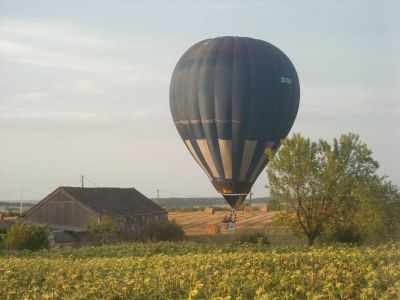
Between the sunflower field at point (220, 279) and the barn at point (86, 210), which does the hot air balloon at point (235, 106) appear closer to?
the barn at point (86, 210)

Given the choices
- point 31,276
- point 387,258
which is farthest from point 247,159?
point 31,276

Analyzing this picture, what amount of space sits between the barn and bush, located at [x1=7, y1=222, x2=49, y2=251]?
10.9 m

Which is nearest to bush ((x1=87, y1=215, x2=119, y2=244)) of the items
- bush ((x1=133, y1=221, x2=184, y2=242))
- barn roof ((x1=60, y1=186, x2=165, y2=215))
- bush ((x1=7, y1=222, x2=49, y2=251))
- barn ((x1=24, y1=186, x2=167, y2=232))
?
bush ((x1=133, y1=221, x2=184, y2=242))

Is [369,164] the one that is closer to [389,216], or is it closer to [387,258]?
[389,216]

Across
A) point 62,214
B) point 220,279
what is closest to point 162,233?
point 62,214

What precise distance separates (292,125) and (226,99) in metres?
6.56

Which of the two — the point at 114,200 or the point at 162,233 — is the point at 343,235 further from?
the point at 114,200

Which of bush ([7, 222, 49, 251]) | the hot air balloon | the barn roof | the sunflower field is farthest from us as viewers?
the barn roof

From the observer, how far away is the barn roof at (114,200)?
55812 mm

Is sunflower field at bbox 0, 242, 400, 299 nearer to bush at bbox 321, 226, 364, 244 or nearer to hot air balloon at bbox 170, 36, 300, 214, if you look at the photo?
bush at bbox 321, 226, 364, 244

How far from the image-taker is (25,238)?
1625 inches

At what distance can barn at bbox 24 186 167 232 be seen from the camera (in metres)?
54.7

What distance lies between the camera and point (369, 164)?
134 feet

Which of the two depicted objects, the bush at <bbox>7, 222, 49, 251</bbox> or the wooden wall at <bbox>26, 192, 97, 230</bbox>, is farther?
the wooden wall at <bbox>26, 192, 97, 230</bbox>
